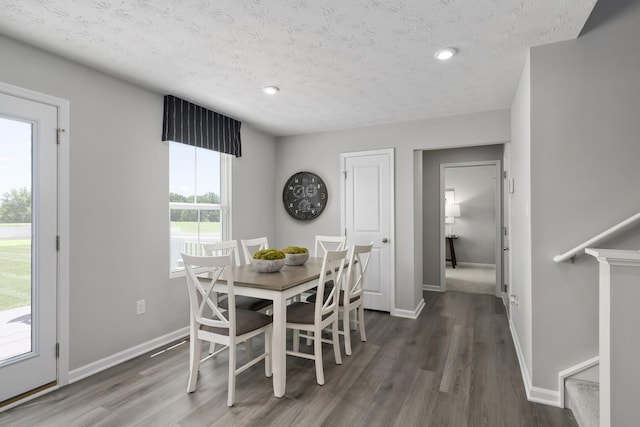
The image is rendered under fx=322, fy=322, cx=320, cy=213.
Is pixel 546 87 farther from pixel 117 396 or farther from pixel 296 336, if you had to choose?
pixel 117 396

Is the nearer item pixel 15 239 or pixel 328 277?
pixel 15 239

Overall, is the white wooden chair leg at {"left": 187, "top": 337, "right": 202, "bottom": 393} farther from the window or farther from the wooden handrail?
the wooden handrail

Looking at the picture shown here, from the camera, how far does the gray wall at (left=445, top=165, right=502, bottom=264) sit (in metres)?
7.35

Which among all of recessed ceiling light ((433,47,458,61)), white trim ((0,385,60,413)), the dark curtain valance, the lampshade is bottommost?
white trim ((0,385,60,413))

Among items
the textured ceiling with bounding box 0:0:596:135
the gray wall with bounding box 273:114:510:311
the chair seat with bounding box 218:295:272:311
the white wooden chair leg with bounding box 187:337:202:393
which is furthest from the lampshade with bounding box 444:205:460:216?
the white wooden chair leg with bounding box 187:337:202:393

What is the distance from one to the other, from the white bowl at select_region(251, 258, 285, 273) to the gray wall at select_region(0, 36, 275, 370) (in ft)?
3.68

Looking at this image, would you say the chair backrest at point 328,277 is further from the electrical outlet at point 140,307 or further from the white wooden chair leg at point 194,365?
the electrical outlet at point 140,307

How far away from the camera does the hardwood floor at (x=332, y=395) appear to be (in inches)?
77.7

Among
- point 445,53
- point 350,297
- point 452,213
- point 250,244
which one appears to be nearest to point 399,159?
point 445,53

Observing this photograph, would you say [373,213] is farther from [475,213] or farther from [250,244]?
[475,213]

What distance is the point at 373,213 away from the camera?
423 centimetres

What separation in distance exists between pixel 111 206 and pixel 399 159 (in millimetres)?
3150

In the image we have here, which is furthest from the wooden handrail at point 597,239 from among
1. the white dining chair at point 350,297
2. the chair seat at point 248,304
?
the chair seat at point 248,304

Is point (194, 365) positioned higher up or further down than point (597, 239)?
further down
